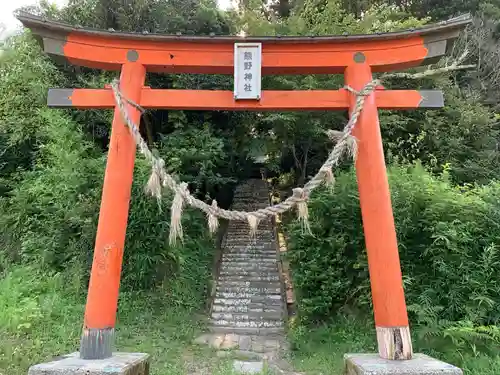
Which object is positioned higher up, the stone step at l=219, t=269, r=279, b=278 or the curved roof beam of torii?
the curved roof beam of torii

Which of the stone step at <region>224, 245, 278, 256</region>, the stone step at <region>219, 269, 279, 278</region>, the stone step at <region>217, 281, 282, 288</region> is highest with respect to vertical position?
the stone step at <region>224, 245, 278, 256</region>

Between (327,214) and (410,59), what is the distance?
2854mm

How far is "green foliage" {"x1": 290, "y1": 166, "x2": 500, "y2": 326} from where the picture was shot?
5500 millimetres

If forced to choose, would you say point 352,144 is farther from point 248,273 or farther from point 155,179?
point 248,273

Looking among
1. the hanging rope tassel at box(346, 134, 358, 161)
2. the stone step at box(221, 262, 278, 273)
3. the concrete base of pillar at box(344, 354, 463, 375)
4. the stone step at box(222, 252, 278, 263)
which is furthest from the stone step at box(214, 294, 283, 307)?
the hanging rope tassel at box(346, 134, 358, 161)

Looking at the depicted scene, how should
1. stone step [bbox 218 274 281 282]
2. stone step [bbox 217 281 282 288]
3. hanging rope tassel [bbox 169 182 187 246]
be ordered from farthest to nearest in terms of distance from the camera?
stone step [bbox 218 274 281 282] → stone step [bbox 217 281 282 288] → hanging rope tassel [bbox 169 182 187 246]

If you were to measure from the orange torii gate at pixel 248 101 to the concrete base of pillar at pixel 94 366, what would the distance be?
0.67 m

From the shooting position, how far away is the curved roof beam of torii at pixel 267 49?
4.80 metres

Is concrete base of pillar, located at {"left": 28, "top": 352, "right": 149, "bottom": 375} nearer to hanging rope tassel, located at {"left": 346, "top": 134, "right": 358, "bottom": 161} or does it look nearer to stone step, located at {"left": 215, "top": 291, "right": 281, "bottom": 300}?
hanging rope tassel, located at {"left": 346, "top": 134, "right": 358, "bottom": 161}

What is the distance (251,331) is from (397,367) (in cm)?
360

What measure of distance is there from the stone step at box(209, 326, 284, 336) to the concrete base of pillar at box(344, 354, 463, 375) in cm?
284

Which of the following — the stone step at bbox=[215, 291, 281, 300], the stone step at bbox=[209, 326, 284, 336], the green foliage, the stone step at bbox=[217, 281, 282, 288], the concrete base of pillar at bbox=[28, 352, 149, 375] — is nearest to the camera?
the concrete base of pillar at bbox=[28, 352, 149, 375]

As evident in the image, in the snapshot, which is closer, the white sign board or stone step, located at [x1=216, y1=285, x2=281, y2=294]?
the white sign board

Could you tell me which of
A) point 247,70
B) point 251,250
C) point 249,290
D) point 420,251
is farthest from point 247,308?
point 247,70
